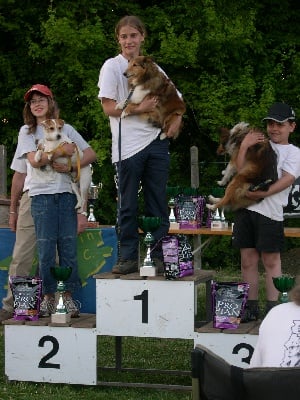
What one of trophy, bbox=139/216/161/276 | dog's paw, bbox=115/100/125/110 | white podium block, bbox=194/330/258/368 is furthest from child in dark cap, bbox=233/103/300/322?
dog's paw, bbox=115/100/125/110

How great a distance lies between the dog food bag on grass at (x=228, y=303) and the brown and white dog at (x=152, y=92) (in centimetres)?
94

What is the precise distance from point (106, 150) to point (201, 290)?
14.2 feet

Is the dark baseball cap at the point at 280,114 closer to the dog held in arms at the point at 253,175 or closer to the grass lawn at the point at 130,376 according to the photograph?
the dog held in arms at the point at 253,175

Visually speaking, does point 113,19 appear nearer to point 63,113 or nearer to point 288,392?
point 63,113

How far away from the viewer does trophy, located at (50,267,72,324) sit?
528cm

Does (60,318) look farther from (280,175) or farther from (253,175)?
(280,175)

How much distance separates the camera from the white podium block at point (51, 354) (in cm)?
524

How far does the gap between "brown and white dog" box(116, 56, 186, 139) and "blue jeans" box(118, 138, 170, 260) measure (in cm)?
14

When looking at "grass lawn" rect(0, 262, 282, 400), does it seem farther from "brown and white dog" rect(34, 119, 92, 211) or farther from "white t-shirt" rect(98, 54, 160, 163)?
"white t-shirt" rect(98, 54, 160, 163)

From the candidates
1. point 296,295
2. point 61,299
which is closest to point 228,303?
point 61,299

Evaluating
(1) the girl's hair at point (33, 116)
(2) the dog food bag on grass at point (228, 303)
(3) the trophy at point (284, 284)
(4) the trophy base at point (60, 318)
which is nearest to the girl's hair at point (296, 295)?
(3) the trophy at point (284, 284)

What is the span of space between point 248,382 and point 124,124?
2709 mm

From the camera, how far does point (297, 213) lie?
1023cm

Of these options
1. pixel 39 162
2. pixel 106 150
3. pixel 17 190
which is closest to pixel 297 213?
pixel 106 150
